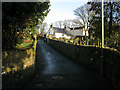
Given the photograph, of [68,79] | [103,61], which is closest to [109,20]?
[103,61]

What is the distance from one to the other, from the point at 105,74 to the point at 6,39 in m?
9.69

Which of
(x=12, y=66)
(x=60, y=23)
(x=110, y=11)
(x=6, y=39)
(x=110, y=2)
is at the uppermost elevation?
(x=60, y=23)

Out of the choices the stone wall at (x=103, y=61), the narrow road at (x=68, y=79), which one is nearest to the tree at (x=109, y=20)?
the stone wall at (x=103, y=61)

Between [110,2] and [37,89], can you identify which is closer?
[37,89]

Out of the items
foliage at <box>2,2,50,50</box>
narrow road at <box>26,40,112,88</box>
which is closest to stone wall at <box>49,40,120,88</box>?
narrow road at <box>26,40,112,88</box>

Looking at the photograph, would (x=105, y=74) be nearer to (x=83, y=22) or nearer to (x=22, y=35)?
(x=22, y=35)

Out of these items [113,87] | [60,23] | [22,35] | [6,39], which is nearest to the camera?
[113,87]

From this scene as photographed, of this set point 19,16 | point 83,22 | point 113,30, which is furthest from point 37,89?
point 83,22

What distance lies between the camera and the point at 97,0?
18547 mm

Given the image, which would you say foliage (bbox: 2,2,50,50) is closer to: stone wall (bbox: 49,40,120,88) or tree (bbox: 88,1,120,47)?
stone wall (bbox: 49,40,120,88)

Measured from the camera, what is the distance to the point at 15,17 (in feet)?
32.0

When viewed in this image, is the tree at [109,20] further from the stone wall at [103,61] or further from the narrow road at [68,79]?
the narrow road at [68,79]

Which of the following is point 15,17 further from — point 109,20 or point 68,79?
point 109,20

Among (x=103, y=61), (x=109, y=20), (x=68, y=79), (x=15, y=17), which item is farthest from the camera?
(x=109, y=20)
